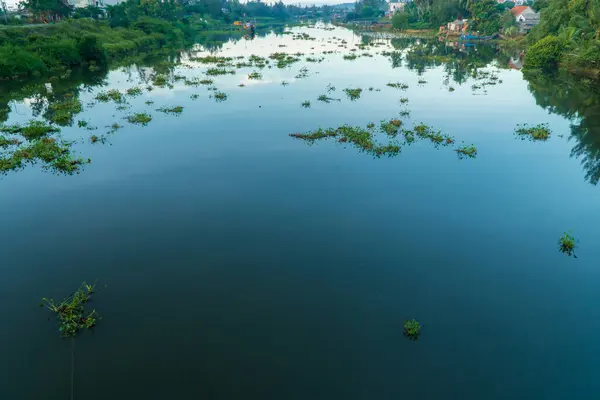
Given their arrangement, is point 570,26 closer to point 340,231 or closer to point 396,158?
point 396,158

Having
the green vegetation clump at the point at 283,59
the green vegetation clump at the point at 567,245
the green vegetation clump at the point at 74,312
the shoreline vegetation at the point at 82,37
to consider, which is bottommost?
the green vegetation clump at the point at 567,245

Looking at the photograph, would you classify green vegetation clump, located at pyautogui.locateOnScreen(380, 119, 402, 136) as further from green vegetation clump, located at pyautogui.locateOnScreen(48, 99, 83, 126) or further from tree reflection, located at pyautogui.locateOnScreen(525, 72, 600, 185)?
green vegetation clump, located at pyautogui.locateOnScreen(48, 99, 83, 126)

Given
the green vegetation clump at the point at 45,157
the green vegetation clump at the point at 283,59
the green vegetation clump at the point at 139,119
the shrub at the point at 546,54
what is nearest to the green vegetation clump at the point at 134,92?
the green vegetation clump at the point at 139,119

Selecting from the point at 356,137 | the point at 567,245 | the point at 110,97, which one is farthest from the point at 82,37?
the point at 567,245

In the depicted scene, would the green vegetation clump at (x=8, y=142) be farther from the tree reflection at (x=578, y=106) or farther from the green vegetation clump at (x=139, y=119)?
the tree reflection at (x=578, y=106)

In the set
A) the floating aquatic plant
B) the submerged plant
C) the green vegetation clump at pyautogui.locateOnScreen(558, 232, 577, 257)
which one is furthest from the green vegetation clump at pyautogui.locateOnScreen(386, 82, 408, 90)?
the submerged plant

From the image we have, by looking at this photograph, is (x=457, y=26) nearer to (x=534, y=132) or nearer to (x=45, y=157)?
(x=534, y=132)

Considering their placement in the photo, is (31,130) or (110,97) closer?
(31,130)
